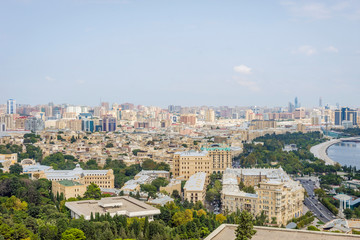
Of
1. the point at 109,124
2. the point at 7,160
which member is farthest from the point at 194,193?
the point at 109,124

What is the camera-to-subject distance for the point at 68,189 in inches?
454

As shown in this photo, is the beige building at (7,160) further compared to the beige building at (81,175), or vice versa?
the beige building at (7,160)

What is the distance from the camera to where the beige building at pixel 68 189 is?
37.8 feet

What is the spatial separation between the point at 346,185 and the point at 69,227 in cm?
1123

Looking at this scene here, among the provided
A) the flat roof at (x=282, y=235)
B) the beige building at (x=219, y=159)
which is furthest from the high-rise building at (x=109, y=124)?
the flat roof at (x=282, y=235)

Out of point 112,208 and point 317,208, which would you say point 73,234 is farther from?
point 317,208

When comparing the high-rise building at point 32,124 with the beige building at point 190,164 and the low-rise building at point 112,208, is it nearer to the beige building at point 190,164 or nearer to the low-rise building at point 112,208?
the beige building at point 190,164

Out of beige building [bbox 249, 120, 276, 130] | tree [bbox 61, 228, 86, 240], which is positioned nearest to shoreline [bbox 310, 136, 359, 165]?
beige building [bbox 249, 120, 276, 130]

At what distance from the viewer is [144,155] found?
876 inches

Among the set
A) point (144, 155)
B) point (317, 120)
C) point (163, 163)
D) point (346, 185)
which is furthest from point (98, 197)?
point (317, 120)

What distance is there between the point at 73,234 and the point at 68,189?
441cm

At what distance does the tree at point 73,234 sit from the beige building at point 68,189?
4150 millimetres

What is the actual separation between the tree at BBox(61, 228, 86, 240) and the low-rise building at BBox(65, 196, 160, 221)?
104cm

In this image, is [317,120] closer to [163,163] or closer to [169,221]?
[163,163]
